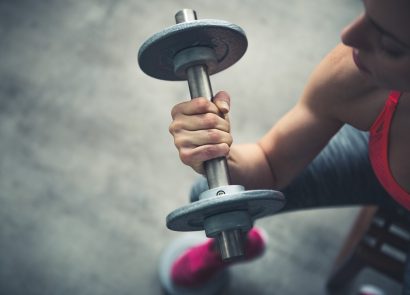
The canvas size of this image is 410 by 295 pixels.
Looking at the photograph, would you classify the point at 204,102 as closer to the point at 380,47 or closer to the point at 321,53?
the point at 380,47

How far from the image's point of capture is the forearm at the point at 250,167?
2.49ft

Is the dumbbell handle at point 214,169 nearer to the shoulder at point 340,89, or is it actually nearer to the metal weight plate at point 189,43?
the metal weight plate at point 189,43

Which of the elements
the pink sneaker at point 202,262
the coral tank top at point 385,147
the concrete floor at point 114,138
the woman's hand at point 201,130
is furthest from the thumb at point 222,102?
the concrete floor at point 114,138

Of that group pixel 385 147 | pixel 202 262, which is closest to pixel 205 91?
pixel 385 147

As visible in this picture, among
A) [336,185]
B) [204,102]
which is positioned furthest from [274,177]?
[204,102]

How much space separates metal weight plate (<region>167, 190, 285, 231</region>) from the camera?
0.51 metres

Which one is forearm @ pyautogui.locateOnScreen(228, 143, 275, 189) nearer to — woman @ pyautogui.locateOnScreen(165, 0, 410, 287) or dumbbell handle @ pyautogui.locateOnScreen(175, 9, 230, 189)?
woman @ pyautogui.locateOnScreen(165, 0, 410, 287)

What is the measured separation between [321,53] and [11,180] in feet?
4.28

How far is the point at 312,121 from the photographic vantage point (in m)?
0.79

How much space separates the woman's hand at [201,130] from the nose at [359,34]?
8.2 inches

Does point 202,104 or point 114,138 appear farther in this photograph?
point 114,138

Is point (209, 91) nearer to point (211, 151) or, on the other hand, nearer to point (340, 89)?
point (211, 151)

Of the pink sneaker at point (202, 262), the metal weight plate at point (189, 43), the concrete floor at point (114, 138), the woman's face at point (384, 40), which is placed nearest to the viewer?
the woman's face at point (384, 40)

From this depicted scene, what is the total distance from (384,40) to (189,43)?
27 centimetres
